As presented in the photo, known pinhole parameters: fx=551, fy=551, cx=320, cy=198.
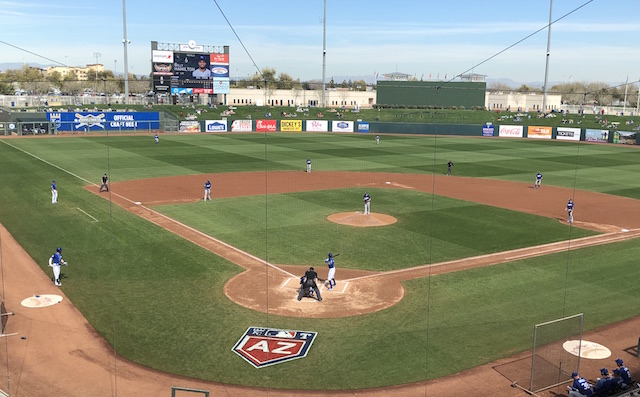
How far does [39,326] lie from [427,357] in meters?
11.7

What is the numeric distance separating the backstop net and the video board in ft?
282

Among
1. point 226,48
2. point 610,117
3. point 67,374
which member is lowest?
point 67,374

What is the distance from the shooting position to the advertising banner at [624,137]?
81750 mm

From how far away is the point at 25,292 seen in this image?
65.1 ft

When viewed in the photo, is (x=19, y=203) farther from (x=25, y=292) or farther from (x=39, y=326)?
(x=39, y=326)

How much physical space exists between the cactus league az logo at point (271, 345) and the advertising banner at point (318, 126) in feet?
267

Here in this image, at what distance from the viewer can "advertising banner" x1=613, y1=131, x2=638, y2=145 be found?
8175cm

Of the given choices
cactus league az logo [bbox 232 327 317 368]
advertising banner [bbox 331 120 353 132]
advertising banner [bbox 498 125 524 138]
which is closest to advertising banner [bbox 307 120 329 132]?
advertising banner [bbox 331 120 353 132]

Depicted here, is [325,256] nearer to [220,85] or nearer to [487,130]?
[487,130]

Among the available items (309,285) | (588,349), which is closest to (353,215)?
(309,285)

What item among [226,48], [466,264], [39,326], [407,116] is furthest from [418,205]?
[407,116]

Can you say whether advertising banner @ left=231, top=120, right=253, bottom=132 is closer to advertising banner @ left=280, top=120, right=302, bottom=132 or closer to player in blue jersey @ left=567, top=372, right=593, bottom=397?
advertising banner @ left=280, top=120, right=302, bottom=132

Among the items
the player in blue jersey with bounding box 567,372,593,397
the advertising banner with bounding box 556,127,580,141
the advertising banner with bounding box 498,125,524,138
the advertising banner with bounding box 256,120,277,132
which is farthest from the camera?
the advertising banner with bounding box 256,120,277,132

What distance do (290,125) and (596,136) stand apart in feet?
161
